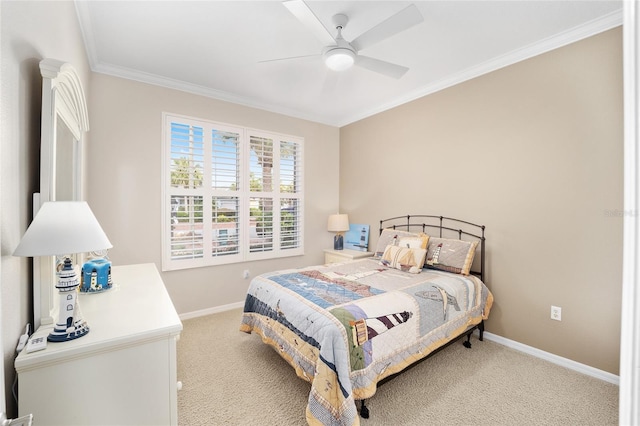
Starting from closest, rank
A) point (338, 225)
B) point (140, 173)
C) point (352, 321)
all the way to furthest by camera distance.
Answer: point (352, 321) < point (140, 173) < point (338, 225)

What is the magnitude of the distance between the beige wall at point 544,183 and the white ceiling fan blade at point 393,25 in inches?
62.3

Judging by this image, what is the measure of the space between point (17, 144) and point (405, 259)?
2.96m

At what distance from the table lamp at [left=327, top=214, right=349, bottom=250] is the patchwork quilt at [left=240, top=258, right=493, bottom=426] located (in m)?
1.54

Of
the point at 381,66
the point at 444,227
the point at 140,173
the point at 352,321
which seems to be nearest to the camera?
the point at 352,321

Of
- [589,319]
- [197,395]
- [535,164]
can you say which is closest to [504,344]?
[589,319]

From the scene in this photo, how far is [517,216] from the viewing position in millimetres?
2758

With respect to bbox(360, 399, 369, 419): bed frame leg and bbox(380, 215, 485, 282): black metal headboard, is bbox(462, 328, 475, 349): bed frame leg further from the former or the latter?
bbox(360, 399, 369, 419): bed frame leg

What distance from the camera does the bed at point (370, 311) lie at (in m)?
1.69

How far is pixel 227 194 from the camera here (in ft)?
12.2

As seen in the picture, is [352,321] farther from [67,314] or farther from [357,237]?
[357,237]

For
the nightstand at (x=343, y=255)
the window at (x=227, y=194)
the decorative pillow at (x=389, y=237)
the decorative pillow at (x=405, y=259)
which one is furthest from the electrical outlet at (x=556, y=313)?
the window at (x=227, y=194)

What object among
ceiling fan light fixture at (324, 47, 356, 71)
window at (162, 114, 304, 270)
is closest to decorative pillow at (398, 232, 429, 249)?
window at (162, 114, 304, 270)

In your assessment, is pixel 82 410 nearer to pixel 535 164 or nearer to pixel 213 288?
pixel 213 288

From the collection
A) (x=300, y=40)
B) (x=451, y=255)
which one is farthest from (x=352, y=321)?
(x=300, y=40)
